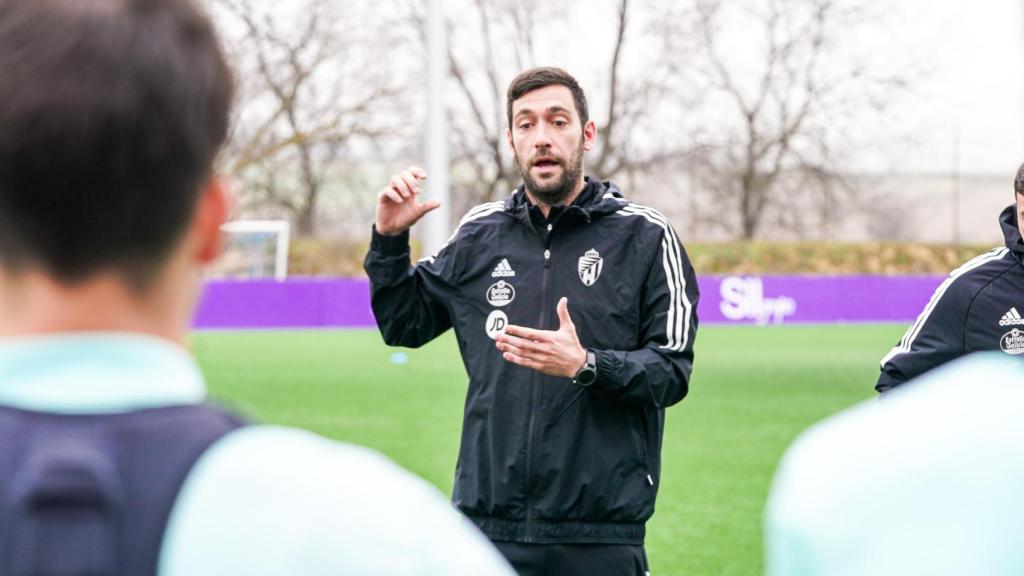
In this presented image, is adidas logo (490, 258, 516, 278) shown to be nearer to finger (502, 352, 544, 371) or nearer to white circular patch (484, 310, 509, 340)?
white circular patch (484, 310, 509, 340)

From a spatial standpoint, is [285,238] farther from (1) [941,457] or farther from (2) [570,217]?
(1) [941,457]

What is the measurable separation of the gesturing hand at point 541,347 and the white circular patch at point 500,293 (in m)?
0.42

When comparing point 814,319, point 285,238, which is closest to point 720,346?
point 814,319

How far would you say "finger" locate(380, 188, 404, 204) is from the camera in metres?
4.46

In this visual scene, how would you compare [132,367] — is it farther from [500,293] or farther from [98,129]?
[500,293]

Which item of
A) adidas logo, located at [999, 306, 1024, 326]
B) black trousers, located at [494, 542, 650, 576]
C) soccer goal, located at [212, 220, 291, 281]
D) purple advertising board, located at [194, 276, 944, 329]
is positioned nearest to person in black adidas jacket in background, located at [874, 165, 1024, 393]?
adidas logo, located at [999, 306, 1024, 326]

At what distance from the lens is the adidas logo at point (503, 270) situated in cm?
457

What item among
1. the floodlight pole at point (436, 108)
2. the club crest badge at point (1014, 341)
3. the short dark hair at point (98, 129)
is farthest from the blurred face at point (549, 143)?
the floodlight pole at point (436, 108)

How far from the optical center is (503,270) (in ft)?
15.0

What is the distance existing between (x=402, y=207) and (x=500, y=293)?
1.40 ft

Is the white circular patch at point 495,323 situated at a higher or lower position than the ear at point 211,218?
lower

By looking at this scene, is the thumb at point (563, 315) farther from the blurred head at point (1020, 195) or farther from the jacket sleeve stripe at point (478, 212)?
the blurred head at point (1020, 195)

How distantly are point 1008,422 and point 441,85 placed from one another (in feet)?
58.7

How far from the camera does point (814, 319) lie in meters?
32.5
